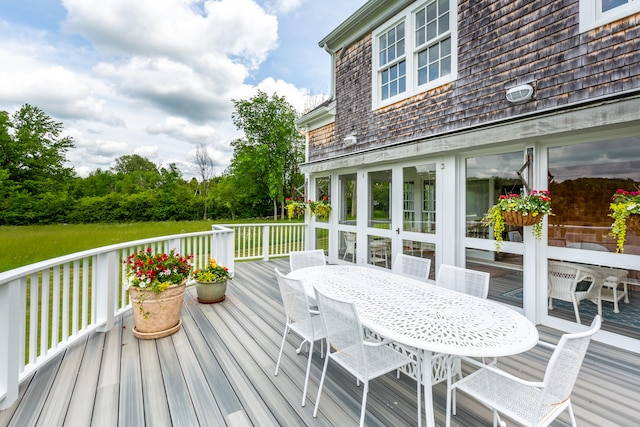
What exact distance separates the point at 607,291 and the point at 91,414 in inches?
184

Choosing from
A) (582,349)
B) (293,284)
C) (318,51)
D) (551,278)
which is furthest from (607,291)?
(318,51)

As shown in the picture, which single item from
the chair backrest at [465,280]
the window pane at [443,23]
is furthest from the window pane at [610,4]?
the chair backrest at [465,280]

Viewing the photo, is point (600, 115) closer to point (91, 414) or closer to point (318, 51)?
point (91, 414)

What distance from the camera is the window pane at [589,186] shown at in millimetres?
2691

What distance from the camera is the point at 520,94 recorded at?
327 cm

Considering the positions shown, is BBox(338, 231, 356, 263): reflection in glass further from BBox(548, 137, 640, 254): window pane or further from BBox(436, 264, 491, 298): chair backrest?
BBox(548, 137, 640, 254): window pane

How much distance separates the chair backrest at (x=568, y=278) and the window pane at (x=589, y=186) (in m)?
0.24

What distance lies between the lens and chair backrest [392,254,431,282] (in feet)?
10.3

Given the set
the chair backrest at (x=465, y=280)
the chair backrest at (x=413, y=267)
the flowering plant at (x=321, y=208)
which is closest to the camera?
the chair backrest at (x=465, y=280)

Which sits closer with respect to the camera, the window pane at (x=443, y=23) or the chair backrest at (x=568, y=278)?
the chair backrest at (x=568, y=278)

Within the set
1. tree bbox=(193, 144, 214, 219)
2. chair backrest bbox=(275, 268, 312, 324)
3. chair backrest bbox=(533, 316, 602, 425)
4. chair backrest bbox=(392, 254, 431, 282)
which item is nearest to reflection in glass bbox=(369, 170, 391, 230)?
chair backrest bbox=(392, 254, 431, 282)

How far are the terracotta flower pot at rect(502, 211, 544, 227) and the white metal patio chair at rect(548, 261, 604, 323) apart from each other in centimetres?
64

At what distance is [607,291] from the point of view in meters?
2.87

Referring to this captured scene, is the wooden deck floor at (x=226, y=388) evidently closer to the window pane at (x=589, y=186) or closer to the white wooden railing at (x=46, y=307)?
the white wooden railing at (x=46, y=307)
